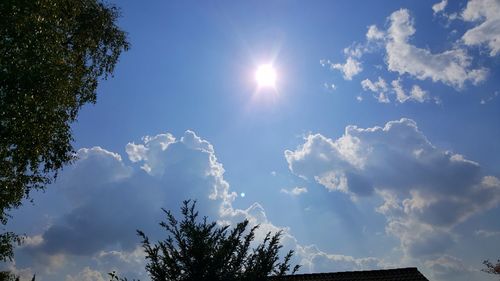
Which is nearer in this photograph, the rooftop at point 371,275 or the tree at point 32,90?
the tree at point 32,90

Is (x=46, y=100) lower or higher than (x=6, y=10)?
lower

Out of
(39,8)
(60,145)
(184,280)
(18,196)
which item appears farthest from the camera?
(60,145)

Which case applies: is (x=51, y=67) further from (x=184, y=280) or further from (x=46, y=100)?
(x=184, y=280)

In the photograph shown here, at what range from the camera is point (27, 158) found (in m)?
13.2

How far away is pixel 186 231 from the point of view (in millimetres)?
12016

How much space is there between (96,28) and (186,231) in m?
9.56

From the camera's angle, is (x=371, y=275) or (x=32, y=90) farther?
(x=371, y=275)

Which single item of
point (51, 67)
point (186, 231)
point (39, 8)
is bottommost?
point (186, 231)

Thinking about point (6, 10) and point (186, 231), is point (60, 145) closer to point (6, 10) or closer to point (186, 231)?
point (6, 10)

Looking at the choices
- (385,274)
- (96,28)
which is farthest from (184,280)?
(385,274)

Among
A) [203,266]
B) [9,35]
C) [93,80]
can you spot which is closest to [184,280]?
[203,266]

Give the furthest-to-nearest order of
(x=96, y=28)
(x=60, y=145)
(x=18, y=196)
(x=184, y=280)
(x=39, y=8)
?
(x=96, y=28)
(x=60, y=145)
(x=18, y=196)
(x=39, y=8)
(x=184, y=280)

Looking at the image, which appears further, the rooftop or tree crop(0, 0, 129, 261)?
the rooftop

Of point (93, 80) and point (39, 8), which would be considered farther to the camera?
point (93, 80)
